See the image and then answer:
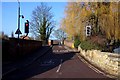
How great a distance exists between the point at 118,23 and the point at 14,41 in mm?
11976

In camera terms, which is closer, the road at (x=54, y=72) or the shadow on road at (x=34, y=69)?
the road at (x=54, y=72)

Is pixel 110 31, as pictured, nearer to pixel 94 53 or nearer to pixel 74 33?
pixel 94 53

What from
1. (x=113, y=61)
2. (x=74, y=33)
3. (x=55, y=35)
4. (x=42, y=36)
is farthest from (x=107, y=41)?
(x=55, y=35)

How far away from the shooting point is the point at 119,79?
60.0 ft

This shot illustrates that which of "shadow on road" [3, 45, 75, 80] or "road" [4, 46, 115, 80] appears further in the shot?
"shadow on road" [3, 45, 75, 80]

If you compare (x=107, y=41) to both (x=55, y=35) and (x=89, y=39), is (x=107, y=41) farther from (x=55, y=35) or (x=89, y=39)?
(x=55, y=35)

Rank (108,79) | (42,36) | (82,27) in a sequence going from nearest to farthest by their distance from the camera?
1. (108,79)
2. (82,27)
3. (42,36)

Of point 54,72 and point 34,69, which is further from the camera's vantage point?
point 34,69

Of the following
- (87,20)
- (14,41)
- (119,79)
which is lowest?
(119,79)

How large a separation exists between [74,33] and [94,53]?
9254mm

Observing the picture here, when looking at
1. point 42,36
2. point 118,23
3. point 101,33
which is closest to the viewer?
point 118,23

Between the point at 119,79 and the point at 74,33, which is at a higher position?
the point at 74,33

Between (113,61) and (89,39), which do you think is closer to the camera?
(113,61)

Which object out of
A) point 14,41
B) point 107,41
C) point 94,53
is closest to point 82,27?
point 107,41
